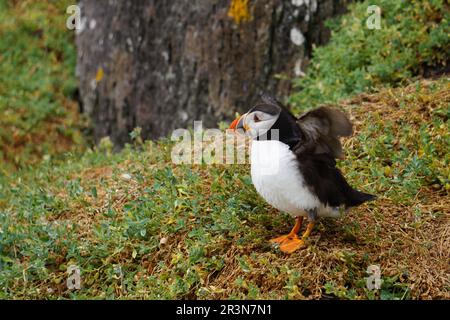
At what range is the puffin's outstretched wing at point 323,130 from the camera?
3824 millimetres

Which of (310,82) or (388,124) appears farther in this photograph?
(310,82)

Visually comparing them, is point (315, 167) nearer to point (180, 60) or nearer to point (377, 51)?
point (377, 51)

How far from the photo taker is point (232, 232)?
425 cm

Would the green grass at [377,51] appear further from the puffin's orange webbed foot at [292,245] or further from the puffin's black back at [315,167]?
the puffin's orange webbed foot at [292,245]

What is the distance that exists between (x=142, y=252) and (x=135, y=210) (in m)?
0.45

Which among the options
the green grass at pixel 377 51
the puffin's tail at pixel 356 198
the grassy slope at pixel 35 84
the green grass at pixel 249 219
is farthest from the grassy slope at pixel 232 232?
the grassy slope at pixel 35 84

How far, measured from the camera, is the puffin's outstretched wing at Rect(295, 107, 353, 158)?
12.5ft

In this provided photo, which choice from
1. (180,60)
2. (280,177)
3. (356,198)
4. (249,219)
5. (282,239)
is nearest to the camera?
(280,177)

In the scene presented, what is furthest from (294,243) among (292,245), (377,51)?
(377,51)

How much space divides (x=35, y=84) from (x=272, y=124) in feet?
18.0

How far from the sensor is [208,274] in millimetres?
4074
